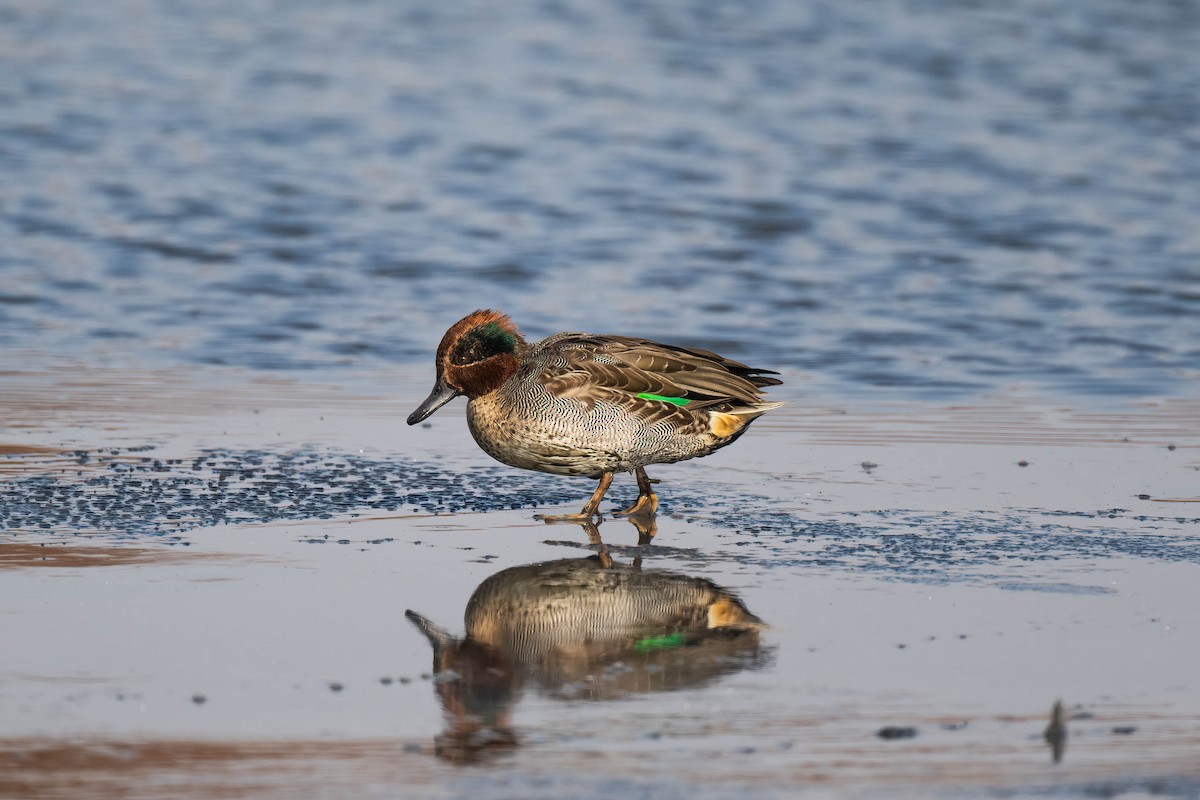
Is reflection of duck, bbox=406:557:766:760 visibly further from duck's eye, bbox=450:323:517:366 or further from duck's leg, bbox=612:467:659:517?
duck's eye, bbox=450:323:517:366

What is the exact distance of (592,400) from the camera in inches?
302

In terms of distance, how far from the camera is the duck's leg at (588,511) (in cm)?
759

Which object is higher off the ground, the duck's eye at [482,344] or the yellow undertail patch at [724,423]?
the duck's eye at [482,344]

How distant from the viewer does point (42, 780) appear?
4.55 m

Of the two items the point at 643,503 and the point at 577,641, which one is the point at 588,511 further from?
the point at 577,641

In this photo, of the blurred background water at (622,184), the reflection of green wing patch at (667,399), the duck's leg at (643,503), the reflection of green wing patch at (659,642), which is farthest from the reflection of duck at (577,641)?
the blurred background water at (622,184)

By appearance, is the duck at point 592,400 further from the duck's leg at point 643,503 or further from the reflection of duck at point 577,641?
the reflection of duck at point 577,641

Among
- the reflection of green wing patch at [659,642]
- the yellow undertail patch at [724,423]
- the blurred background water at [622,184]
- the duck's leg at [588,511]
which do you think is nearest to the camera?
the reflection of green wing patch at [659,642]

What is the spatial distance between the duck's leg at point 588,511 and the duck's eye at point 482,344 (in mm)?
727

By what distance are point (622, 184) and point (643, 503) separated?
11.0 metres

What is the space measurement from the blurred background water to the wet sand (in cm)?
198

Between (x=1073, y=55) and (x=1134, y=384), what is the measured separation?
15.9m

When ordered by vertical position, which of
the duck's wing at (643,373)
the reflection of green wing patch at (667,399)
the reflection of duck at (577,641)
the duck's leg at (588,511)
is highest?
Answer: the duck's wing at (643,373)

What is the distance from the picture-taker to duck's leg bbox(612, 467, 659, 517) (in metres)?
7.73
